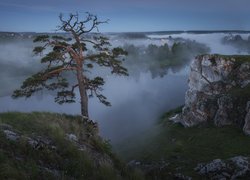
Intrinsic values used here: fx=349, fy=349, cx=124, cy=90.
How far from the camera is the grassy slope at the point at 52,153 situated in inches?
494

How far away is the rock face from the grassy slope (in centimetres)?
3756

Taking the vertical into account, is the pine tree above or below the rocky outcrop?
above

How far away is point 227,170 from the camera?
91.9 feet

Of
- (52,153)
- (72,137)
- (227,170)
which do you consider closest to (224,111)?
(227,170)

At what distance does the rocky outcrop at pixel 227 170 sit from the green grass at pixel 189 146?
1833 mm

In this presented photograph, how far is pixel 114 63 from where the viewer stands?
97.6 feet

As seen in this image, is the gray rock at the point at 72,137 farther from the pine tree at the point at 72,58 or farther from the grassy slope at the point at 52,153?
the pine tree at the point at 72,58

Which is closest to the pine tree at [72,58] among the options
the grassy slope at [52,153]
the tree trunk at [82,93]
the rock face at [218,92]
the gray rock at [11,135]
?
the tree trunk at [82,93]

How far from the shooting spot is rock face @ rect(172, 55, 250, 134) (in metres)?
57.6

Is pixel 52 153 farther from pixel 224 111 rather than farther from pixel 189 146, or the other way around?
pixel 224 111

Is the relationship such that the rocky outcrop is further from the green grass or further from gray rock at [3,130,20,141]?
gray rock at [3,130,20,141]

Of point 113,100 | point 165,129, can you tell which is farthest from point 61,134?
point 113,100

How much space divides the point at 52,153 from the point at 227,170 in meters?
17.4

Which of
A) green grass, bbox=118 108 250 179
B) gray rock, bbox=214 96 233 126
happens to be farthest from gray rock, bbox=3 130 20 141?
gray rock, bbox=214 96 233 126
